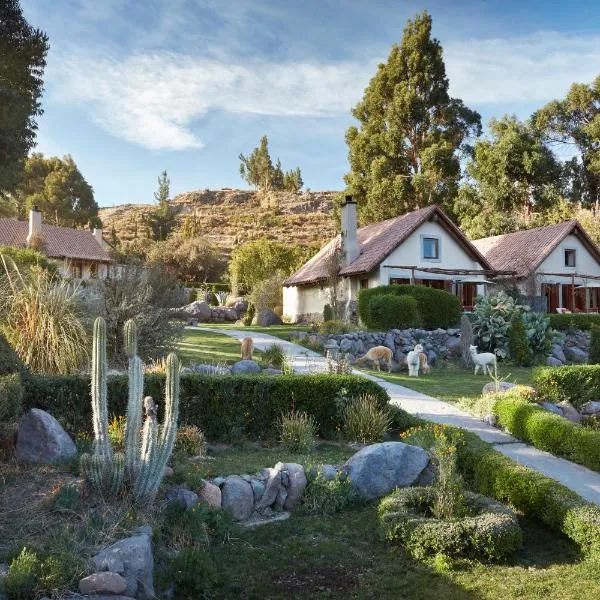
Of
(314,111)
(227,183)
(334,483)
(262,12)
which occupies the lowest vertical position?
(334,483)

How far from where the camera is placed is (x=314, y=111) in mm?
25000

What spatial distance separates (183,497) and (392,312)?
1454 centimetres

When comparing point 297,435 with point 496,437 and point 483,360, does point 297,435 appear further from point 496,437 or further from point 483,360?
point 483,360

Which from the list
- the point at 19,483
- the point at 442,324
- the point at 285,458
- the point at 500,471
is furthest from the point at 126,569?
the point at 442,324

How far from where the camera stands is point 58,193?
190 ft

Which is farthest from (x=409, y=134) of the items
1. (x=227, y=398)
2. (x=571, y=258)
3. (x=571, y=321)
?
(x=227, y=398)

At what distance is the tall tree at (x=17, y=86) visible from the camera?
685 inches

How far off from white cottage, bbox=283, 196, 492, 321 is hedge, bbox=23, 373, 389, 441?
52.6 feet

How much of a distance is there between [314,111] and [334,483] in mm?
20723

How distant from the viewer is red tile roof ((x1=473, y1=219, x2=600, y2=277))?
98.4 ft

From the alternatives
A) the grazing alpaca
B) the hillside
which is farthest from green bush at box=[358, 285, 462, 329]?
the hillside

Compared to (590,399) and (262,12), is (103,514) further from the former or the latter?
(262,12)

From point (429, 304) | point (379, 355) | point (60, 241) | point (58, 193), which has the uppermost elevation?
point (58, 193)

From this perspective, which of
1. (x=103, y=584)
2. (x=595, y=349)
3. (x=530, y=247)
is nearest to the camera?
(x=103, y=584)
